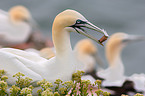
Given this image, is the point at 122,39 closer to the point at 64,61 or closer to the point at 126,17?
the point at 64,61

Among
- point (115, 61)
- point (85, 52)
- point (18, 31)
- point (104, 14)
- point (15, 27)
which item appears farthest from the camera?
point (104, 14)

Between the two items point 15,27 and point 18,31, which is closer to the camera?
point 15,27

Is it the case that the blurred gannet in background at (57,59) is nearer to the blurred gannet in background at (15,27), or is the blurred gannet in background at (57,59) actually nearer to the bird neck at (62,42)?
the bird neck at (62,42)

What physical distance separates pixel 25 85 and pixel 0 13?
22.6 feet

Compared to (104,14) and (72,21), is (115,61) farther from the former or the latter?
(104,14)

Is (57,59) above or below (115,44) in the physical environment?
below

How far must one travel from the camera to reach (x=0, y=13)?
9.54 metres

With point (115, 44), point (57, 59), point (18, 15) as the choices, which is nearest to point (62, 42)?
point (57, 59)

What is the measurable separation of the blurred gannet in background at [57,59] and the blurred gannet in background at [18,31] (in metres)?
5.10

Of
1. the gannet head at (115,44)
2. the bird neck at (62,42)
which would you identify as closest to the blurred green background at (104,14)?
the gannet head at (115,44)

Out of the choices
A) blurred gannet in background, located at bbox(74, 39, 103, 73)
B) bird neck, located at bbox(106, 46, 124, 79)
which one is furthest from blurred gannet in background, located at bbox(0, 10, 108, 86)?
blurred gannet in background, located at bbox(74, 39, 103, 73)

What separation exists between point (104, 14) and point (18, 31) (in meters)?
5.37

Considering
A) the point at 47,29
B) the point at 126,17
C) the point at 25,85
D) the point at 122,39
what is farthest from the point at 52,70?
the point at 126,17

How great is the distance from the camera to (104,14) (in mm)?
14078
